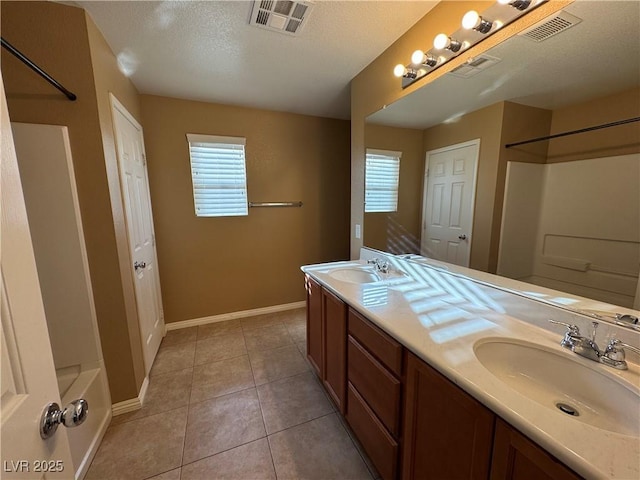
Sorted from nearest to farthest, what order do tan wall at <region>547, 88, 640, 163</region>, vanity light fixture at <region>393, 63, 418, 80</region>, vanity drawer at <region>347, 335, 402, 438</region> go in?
tan wall at <region>547, 88, 640, 163</region>, vanity drawer at <region>347, 335, 402, 438</region>, vanity light fixture at <region>393, 63, 418, 80</region>

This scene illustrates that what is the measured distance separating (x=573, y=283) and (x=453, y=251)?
1.80 feet

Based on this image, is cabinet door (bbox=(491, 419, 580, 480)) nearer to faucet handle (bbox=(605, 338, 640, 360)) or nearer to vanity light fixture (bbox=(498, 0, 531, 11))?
faucet handle (bbox=(605, 338, 640, 360))

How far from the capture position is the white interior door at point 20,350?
46cm

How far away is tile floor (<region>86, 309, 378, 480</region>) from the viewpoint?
4.44 ft

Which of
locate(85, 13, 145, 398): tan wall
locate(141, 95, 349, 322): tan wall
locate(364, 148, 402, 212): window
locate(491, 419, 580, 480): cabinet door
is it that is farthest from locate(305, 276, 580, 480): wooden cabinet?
locate(141, 95, 349, 322): tan wall

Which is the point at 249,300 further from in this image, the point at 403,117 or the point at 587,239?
the point at 587,239

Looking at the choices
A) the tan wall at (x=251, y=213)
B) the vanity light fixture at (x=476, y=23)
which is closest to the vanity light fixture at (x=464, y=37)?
the vanity light fixture at (x=476, y=23)

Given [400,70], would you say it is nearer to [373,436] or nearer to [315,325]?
[315,325]

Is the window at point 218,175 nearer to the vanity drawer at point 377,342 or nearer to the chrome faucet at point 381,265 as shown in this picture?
the chrome faucet at point 381,265

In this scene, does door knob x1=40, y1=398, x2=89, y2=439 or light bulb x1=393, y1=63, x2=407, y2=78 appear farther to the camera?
light bulb x1=393, y1=63, x2=407, y2=78

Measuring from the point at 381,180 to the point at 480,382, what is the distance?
1551 millimetres

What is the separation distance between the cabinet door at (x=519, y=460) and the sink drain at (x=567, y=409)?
31cm

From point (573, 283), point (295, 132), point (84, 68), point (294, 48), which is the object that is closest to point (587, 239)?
point (573, 283)

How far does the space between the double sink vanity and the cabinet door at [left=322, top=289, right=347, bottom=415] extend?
1 cm
